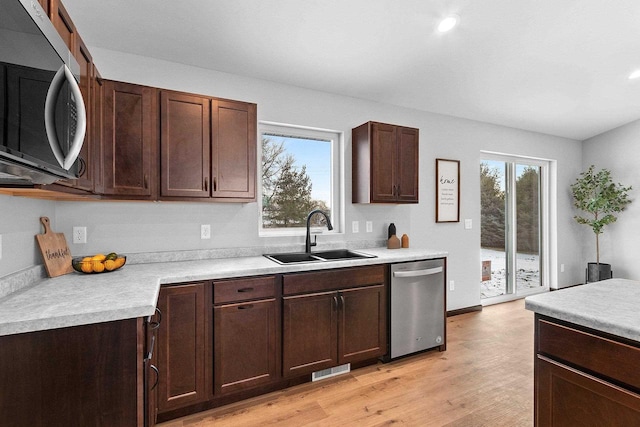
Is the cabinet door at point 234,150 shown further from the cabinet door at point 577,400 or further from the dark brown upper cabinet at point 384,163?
the cabinet door at point 577,400

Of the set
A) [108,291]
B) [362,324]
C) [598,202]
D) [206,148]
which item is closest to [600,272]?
[598,202]

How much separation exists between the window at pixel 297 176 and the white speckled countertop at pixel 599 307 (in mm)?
2100

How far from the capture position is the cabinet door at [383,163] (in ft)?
10.1

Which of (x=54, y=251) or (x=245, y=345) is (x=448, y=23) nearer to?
(x=245, y=345)

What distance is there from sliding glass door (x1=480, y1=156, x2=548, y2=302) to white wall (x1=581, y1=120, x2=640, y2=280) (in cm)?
95

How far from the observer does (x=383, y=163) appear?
3.12 m

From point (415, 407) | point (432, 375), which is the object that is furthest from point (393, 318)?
point (415, 407)

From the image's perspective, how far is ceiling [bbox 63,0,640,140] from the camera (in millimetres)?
2162

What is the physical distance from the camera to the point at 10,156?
79 cm

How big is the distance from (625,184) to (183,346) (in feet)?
20.3

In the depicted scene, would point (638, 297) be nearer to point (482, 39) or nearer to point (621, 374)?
point (621, 374)

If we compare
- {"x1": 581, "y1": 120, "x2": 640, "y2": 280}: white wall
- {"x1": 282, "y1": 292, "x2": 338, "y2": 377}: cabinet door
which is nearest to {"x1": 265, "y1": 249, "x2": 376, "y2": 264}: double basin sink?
{"x1": 282, "y1": 292, "x2": 338, "y2": 377}: cabinet door

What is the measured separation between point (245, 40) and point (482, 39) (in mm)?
1892

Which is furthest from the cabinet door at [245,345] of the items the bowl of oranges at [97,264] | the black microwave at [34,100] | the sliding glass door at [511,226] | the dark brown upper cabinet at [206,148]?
the sliding glass door at [511,226]
